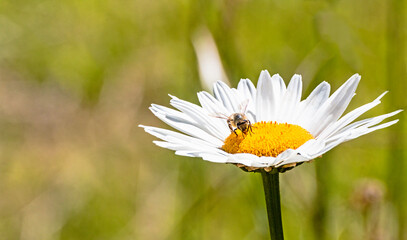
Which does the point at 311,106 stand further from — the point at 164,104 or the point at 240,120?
the point at 164,104

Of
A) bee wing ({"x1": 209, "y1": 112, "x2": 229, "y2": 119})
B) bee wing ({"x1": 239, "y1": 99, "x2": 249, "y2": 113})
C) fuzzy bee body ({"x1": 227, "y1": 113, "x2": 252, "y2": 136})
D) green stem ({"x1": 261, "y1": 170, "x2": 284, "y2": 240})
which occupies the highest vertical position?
bee wing ({"x1": 239, "y1": 99, "x2": 249, "y2": 113})

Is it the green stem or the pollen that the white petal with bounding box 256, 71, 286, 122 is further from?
the green stem

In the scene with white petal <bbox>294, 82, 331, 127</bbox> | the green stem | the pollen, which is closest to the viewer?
the green stem

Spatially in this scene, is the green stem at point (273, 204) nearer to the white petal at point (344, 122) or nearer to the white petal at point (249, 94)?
the white petal at point (344, 122)

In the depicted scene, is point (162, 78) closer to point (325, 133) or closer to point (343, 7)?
point (343, 7)

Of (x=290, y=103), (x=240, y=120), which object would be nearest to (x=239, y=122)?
(x=240, y=120)

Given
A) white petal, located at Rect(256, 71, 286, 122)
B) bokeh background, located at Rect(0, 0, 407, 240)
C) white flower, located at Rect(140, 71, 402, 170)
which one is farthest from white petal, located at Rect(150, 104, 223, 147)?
bokeh background, located at Rect(0, 0, 407, 240)
